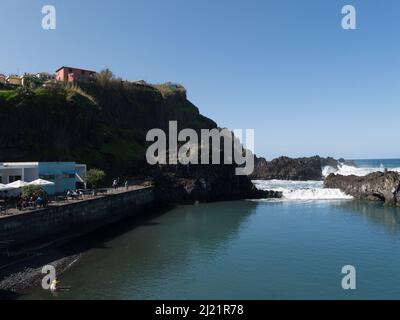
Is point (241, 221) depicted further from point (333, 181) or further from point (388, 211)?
point (333, 181)

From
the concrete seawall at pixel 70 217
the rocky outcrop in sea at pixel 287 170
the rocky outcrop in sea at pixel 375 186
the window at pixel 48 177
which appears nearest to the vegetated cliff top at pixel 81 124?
the window at pixel 48 177

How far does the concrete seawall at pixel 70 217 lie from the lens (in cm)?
3809

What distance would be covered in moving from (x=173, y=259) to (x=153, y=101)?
10521 centimetres

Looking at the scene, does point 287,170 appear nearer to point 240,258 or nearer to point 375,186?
point 375,186

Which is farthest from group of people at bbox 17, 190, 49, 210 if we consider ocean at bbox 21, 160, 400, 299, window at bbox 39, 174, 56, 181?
window at bbox 39, 174, 56, 181

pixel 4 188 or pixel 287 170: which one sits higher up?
pixel 287 170

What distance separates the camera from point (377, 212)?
6906 cm

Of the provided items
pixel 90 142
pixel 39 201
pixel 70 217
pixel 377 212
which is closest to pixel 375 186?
pixel 377 212

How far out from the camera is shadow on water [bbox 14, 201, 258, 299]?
32.5 metres

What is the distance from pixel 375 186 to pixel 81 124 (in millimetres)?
64095

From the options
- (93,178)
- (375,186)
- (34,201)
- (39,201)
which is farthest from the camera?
(375,186)

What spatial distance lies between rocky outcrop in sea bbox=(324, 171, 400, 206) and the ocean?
13.3m

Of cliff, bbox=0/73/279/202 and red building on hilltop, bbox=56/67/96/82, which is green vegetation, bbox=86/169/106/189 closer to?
cliff, bbox=0/73/279/202

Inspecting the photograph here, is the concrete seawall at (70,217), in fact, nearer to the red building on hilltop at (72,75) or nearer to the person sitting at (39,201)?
the person sitting at (39,201)
